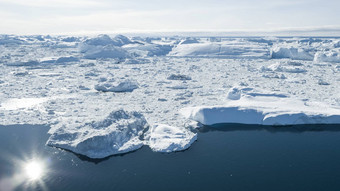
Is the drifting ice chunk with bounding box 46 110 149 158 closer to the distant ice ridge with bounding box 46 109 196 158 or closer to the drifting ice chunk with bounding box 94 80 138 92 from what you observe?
the distant ice ridge with bounding box 46 109 196 158

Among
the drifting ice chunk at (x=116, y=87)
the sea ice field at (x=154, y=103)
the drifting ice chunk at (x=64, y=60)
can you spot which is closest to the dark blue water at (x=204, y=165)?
the sea ice field at (x=154, y=103)

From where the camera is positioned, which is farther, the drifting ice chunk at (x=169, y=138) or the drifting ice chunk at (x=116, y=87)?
the drifting ice chunk at (x=116, y=87)

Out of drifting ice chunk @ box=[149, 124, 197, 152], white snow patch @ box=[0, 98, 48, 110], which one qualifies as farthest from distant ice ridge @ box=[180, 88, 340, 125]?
white snow patch @ box=[0, 98, 48, 110]

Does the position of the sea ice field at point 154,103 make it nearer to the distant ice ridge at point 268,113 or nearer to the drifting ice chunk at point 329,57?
the distant ice ridge at point 268,113

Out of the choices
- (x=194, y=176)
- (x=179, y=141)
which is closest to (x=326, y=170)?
(x=194, y=176)

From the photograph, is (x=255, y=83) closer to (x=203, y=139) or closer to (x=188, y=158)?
(x=203, y=139)

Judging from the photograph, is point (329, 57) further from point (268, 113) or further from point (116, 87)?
point (116, 87)
